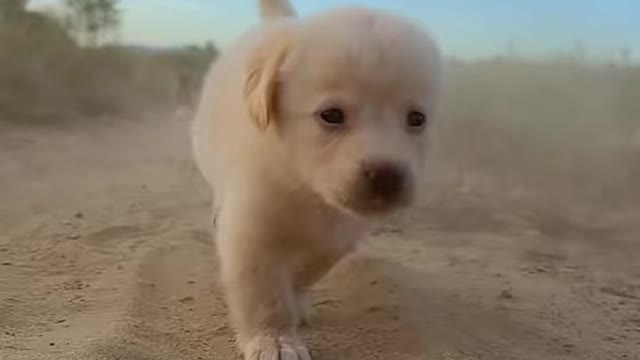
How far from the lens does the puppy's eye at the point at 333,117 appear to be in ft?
6.81

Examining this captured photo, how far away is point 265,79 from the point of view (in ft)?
7.20

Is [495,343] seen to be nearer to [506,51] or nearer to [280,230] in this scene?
[280,230]

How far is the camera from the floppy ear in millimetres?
2191

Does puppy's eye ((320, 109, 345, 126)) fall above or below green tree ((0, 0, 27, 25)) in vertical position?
above

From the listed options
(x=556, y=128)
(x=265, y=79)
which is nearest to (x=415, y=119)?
(x=265, y=79)

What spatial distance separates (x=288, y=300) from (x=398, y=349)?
0.30 metres

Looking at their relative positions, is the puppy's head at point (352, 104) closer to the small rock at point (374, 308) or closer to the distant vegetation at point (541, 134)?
the small rock at point (374, 308)

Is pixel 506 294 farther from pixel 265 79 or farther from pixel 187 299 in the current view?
pixel 265 79

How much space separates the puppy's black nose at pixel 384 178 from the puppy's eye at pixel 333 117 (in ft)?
0.39

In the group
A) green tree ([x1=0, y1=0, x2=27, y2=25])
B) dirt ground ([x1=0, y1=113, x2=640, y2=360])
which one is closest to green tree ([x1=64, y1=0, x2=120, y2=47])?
green tree ([x1=0, y1=0, x2=27, y2=25])

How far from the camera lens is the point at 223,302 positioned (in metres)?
2.91

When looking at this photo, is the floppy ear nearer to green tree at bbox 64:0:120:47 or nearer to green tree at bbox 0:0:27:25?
green tree at bbox 64:0:120:47

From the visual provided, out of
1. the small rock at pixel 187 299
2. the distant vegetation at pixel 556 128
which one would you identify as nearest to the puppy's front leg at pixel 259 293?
the small rock at pixel 187 299

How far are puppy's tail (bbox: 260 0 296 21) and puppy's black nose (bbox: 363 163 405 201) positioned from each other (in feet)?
3.61
